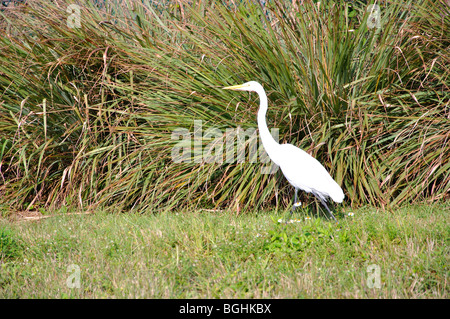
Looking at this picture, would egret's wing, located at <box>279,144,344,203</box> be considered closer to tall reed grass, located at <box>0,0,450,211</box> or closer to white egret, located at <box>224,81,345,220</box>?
white egret, located at <box>224,81,345,220</box>

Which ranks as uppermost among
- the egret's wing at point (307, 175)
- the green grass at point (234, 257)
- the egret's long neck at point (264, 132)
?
the egret's long neck at point (264, 132)

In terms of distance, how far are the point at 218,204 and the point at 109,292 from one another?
1753 millimetres

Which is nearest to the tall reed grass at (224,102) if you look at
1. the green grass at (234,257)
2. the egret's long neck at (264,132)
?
the egret's long neck at (264,132)

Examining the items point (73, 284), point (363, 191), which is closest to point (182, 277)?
point (73, 284)

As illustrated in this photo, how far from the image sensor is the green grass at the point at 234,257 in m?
2.48

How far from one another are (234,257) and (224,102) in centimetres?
182

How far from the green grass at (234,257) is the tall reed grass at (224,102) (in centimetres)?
54

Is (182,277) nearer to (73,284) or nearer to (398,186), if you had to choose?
(73,284)

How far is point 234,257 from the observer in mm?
2930

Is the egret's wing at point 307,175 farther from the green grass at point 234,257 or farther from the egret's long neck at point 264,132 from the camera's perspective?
the green grass at point 234,257

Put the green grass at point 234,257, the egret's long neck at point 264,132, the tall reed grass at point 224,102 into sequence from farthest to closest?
Answer: the tall reed grass at point 224,102 → the egret's long neck at point 264,132 → the green grass at point 234,257

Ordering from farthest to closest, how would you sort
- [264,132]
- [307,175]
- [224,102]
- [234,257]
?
[224,102] → [264,132] → [307,175] → [234,257]

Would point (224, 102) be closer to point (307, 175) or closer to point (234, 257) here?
point (307, 175)

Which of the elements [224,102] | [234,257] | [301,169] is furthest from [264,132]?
[234,257]
